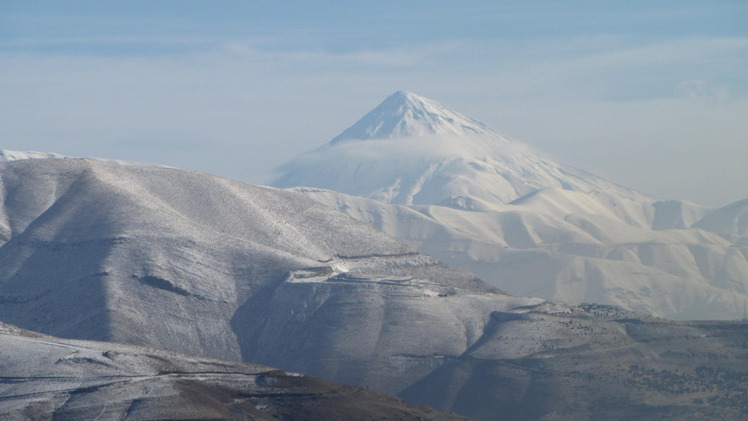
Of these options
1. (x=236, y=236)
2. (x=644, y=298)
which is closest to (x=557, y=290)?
(x=644, y=298)

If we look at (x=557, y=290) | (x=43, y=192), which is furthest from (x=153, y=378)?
(x=557, y=290)

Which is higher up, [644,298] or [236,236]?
[236,236]

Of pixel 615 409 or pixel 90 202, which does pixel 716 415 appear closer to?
pixel 615 409

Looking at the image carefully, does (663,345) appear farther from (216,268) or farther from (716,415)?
(216,268)

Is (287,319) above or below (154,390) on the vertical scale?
below

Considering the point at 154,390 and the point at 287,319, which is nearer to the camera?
the point at 154,390

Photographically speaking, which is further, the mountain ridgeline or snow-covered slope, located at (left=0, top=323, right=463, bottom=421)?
the mountain ridgeline

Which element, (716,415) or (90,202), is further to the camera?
(90,202)

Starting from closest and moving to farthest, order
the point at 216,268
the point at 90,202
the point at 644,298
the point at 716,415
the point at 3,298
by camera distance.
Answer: the point at 716,415, the point at 3,298, the point at 216,268, the point at 90,202, the point at 644,298

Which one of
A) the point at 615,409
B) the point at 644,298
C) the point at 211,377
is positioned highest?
the point at 211,377

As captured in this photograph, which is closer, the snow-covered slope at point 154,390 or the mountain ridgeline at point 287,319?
the snow-covered slope at point 154,390

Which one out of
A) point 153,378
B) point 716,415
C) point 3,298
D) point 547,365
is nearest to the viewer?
point 153,378
